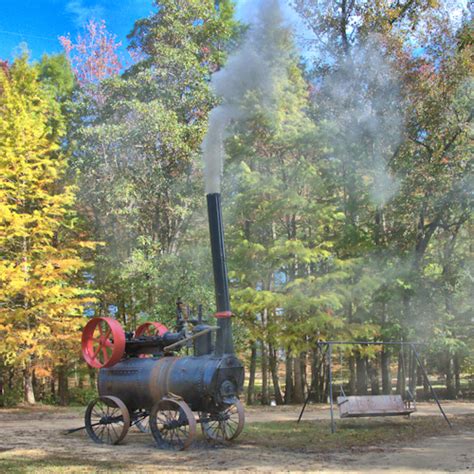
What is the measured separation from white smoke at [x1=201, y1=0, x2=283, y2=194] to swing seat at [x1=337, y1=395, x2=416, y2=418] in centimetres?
431

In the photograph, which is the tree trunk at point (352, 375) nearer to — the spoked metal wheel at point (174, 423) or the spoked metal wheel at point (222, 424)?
the spoked metal wheel at point (222, 424)

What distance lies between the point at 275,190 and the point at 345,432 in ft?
21.9

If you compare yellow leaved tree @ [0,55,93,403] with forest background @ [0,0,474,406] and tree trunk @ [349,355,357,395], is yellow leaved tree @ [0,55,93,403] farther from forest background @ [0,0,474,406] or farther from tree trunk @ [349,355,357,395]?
tree trunk @ [349,355,357,395]

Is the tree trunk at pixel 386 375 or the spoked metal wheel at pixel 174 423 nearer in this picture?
the spoked metal wheel at pixel 174 423

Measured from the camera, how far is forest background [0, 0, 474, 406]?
47.8 feet

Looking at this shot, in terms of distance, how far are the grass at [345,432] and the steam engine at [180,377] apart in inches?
30.9

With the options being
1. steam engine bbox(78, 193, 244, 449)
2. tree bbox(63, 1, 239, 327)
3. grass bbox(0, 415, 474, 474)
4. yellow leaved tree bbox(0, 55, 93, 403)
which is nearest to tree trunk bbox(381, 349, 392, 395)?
grass bbox(0, 415, 474, 474)

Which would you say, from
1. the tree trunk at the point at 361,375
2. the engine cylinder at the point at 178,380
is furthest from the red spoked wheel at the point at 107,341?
the tree trunk at the point at 361,375

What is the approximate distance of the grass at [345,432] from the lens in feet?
26.5

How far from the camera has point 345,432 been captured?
939cm

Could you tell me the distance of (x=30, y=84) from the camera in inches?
695

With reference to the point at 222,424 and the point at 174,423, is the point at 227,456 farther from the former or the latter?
the point at 222,424

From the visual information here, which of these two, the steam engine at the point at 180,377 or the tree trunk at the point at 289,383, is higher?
the steam engine at the point at 180,377

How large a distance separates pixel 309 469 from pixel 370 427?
4.25 m
